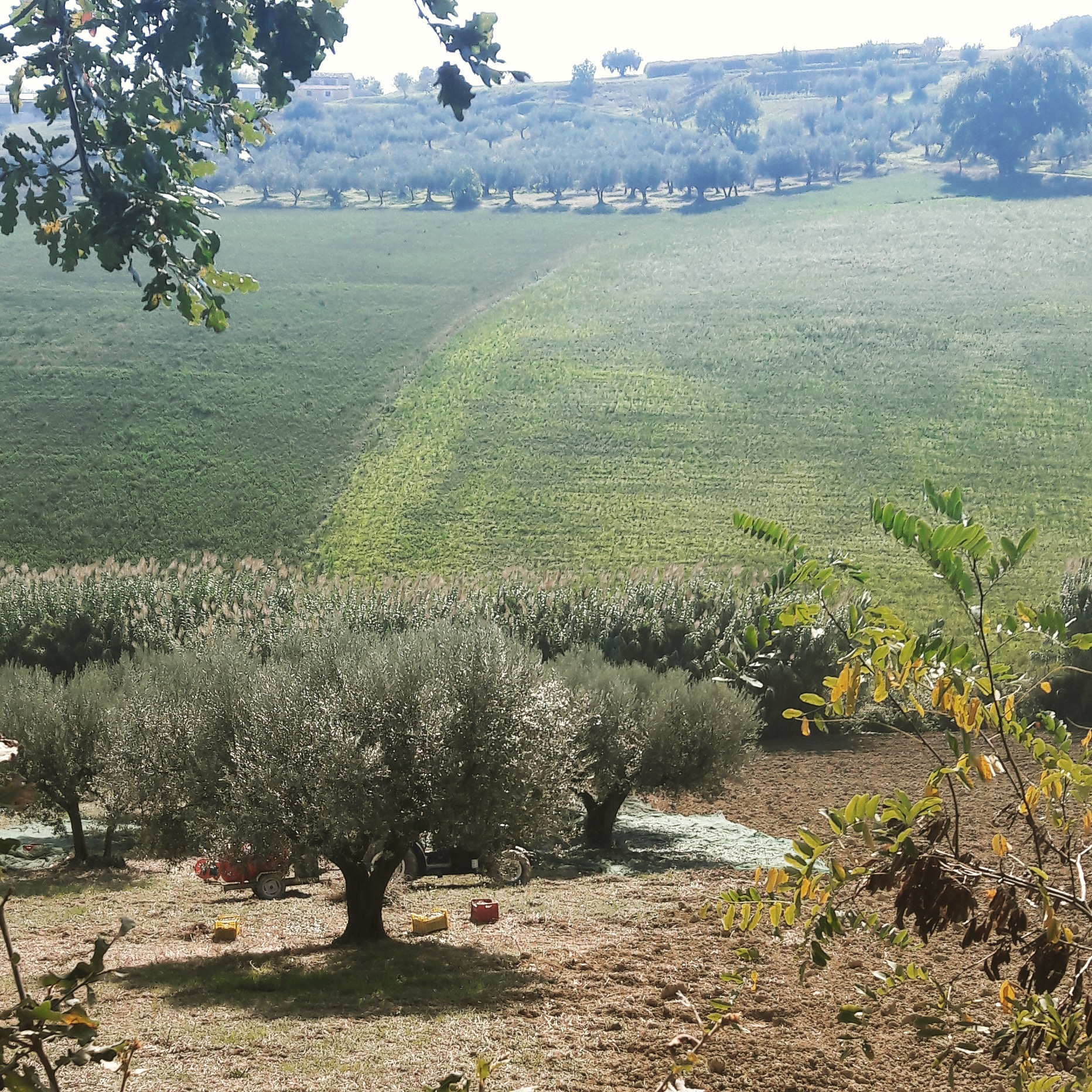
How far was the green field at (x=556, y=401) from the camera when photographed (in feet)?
150

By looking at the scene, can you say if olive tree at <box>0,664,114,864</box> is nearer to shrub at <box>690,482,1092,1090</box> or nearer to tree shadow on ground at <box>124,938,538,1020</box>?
tree shadow on ground at <box>124,938,538,1020</box>

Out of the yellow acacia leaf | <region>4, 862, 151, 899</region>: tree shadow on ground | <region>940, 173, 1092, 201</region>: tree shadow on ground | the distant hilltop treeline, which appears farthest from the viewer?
the distant hilltop treeline

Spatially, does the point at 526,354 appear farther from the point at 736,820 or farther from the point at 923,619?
the point at 736,820

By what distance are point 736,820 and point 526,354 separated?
48.5m

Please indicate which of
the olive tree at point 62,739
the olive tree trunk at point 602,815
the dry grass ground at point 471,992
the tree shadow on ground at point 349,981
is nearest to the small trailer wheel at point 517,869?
the dry grass ground at point 471,992

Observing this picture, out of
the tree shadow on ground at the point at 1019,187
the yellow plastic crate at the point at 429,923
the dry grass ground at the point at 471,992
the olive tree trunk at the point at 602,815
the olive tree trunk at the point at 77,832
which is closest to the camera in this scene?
the dry grass ground at the point at 471,992

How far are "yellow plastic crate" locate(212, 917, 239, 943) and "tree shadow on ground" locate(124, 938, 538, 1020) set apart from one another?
0.60 metres

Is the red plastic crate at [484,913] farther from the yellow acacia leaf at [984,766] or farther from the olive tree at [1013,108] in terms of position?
the olive tree at [1013,108]

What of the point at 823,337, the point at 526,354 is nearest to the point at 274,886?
the point at 526,354

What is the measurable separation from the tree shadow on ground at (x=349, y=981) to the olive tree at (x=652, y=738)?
6814 millimetres

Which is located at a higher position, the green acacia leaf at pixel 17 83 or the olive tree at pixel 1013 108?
the olive tree at pixel 1013 108

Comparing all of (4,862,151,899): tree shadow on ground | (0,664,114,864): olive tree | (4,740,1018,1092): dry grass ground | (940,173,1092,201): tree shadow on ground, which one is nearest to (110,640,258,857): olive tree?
(4,740,1018,1092): dry grass ground

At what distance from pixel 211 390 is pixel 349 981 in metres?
52.4

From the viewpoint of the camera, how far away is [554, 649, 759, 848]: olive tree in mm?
18000
